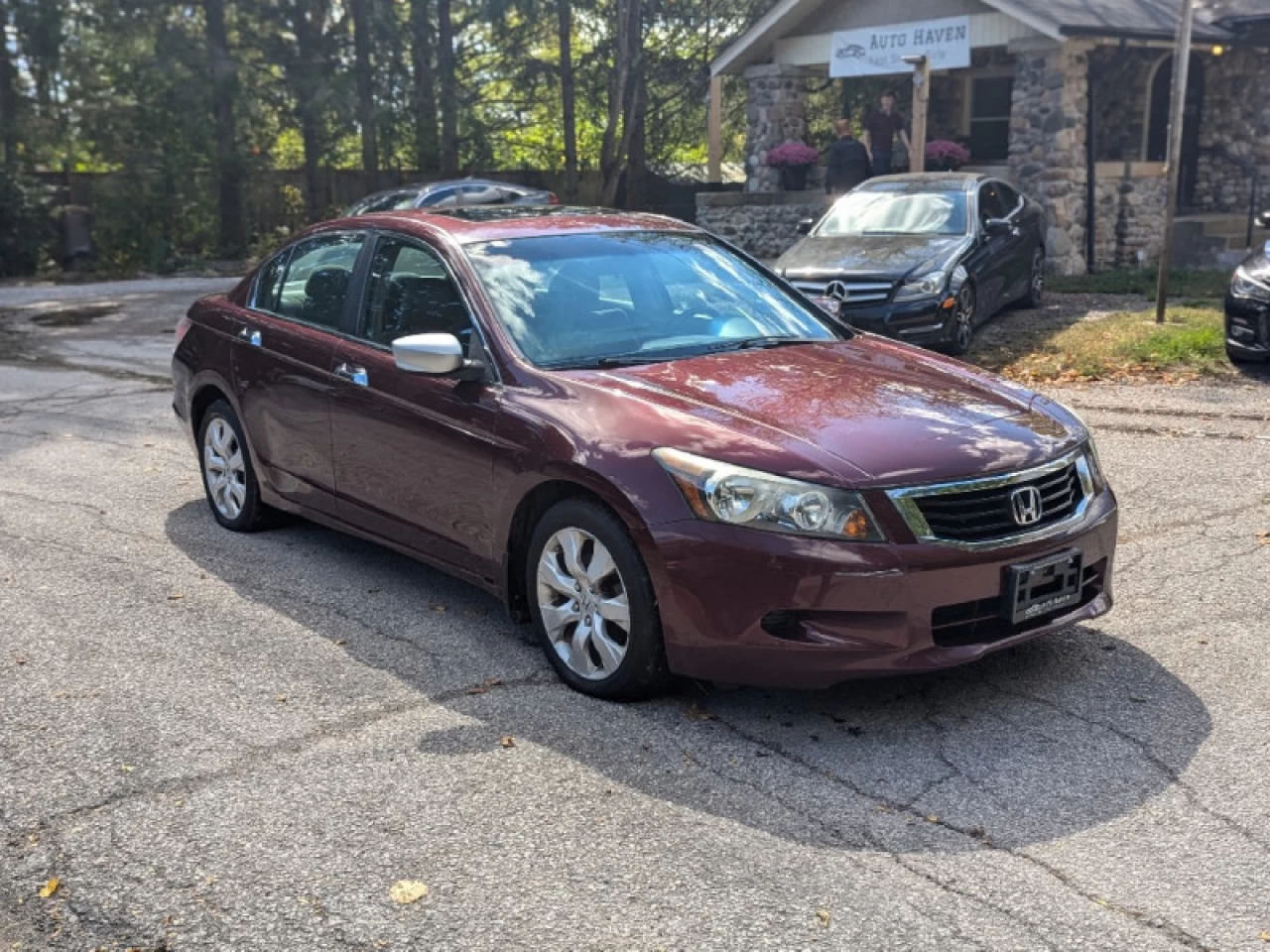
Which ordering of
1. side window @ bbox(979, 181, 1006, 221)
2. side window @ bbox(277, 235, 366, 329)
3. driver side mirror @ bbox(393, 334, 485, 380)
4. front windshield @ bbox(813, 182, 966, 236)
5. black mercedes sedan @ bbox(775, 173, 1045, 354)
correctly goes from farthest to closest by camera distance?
side window @ bbox(979, 181, 1006, 221)
front windshield @ bbox(813, 182, 966, 236)
black mercedes sedan @ bbox(775, 173, 1045, 354)
side window @ bbox(277, 235, 366, 329)
driver side mirror @ bbox(393, 334, 485, 380)

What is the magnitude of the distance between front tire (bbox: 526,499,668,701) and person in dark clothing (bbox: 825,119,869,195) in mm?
16323

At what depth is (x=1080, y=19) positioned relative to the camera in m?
18.9

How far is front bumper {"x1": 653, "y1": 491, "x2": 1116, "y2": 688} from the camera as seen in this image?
4191mm

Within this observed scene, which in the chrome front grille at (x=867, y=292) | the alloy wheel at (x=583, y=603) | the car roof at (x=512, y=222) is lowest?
the alloy wheel at (x=583, y=603)

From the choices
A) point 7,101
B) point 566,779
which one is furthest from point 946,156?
point 566,779

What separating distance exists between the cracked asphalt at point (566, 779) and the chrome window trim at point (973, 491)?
589mm

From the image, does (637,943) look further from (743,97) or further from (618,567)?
(743,97)

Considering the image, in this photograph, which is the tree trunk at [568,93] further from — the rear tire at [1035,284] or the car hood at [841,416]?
the car hood at [841,416]

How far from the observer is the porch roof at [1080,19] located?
18734 mm

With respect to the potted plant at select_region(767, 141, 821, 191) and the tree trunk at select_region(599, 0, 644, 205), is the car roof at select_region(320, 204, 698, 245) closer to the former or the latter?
the potted plant at select_region(767, 141, 821, 191)

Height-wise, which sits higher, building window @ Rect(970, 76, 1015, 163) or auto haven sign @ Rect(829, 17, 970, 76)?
auto haven sign @ Rect(829, 17, 970, 76)

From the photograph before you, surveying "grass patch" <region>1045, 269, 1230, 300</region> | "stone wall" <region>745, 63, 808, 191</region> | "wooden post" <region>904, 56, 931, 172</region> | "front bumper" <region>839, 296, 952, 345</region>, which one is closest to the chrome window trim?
"front bumper" <region>839, 296, 952, 345</region>

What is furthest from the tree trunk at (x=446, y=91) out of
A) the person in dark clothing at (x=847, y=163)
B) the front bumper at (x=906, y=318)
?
the front bumper at (x=906, y=318)

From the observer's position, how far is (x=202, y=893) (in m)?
3.47
